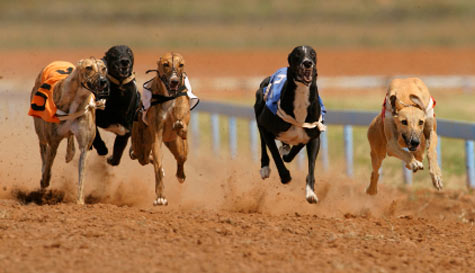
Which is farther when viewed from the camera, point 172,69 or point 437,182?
point 172,69

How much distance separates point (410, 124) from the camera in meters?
7.68

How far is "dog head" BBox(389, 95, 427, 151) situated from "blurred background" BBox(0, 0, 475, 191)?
6.43 m

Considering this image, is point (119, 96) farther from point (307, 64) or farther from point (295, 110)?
point (307, 64)

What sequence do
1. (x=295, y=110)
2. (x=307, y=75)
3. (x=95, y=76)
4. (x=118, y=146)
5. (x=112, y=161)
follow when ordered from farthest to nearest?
(x=112, y=161)
(x=118, y=146)
(x=95, y=76)
(x=295, y=110)
(x=307, y=75)

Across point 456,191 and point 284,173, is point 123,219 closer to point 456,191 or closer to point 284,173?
point 284,173

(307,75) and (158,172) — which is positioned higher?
(307,75)

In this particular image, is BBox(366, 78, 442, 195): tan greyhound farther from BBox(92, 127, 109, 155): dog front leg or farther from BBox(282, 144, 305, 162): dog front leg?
BBox(92, 127, 109, 155): dog front leg

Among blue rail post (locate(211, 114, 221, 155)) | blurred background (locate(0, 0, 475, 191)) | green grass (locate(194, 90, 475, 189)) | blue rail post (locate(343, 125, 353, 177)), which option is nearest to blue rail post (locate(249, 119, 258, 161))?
green grass (locate(194, 90, 475, 189))

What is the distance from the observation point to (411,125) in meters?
7.68

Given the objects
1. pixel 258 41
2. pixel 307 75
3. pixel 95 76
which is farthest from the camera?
pixel 258 41

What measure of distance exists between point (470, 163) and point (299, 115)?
3060 millimetres

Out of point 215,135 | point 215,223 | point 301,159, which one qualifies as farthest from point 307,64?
point 215,135

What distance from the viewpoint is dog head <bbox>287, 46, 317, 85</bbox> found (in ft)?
24.7

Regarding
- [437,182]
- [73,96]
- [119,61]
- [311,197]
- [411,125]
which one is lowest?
[311,197]
